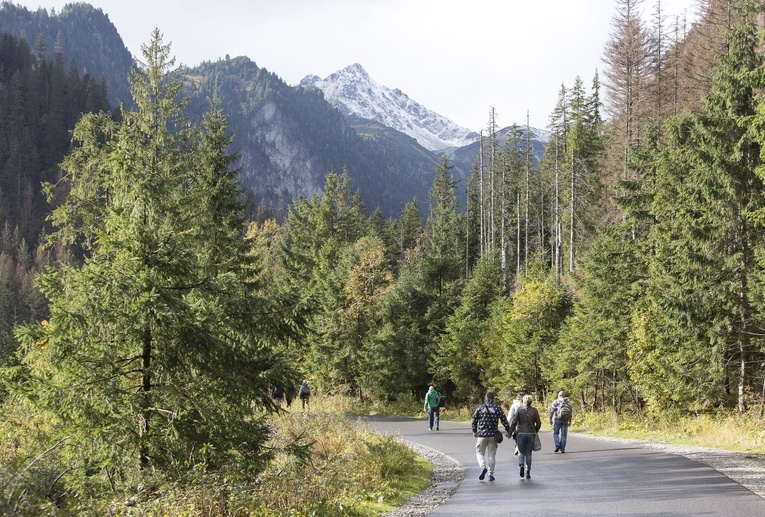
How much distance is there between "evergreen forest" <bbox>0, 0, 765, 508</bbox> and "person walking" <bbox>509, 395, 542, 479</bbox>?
4.83 m

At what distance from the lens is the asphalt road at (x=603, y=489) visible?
1005cm

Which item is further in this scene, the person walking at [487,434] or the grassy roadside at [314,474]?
the person walking at [487,434]

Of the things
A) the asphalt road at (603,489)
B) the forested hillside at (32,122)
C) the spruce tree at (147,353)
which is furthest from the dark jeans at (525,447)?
the forested hillside at (32,122)

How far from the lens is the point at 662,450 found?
17703 mm

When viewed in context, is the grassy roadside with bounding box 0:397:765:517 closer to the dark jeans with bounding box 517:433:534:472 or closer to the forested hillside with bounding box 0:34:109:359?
the dark jeans with bounding box 517:433:534:472

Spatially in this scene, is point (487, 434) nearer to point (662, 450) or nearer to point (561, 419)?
point (561, 419)

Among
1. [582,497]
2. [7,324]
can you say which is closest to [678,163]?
[582,497]

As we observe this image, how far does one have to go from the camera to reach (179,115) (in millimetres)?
28281

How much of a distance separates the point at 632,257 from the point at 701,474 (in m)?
16.3

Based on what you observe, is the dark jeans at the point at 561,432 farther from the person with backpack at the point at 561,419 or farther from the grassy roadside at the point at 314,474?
the grassy roadside at the point at 314,474

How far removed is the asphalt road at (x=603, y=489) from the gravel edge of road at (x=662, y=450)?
0.72 ft

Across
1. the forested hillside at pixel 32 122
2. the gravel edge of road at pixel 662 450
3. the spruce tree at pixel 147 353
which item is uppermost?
the forested hillside at pixel 32 122

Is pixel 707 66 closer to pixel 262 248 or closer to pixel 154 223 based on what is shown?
pixel 154 223

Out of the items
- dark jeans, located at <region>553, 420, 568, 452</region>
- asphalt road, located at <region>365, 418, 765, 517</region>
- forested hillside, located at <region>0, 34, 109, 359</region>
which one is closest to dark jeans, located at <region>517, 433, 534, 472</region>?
asphalt road, located at <region>365, 418, 765, 517</region>
